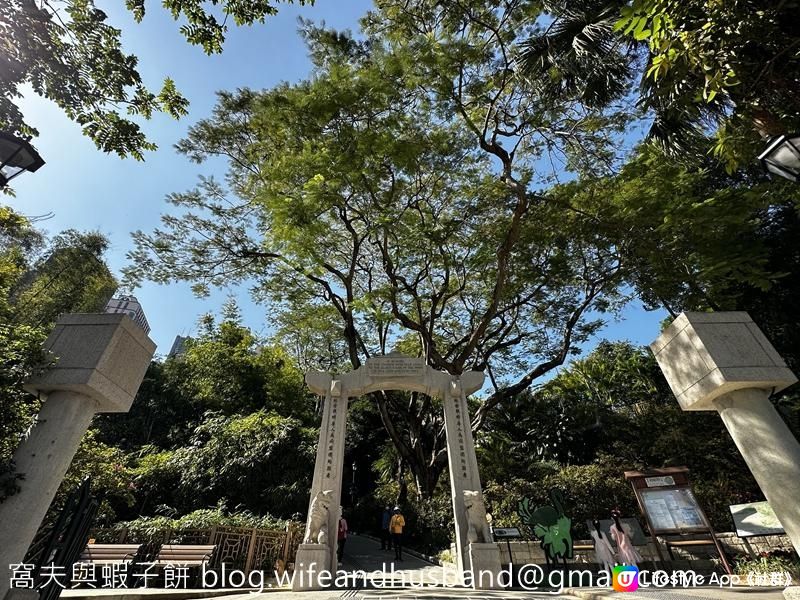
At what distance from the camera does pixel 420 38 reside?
955 centimetres

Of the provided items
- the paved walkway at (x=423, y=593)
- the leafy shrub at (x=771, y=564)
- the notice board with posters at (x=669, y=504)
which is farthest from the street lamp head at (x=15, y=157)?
the leafy shrub at (x=771, y=564)

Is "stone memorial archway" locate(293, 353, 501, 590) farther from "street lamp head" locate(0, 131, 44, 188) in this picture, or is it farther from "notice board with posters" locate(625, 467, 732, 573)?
"street lamp head" locate(0, 131, 44, 188)

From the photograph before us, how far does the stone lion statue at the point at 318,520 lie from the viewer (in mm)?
6730

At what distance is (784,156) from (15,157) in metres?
6.24

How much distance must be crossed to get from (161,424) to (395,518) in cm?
1396

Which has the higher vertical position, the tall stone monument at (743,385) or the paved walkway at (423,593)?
the tall stone monument at (743,385)

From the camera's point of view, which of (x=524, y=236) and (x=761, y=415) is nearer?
(x=761, y=415)

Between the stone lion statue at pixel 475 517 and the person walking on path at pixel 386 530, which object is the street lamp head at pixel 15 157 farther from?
the person walking on path at pixel 386 530

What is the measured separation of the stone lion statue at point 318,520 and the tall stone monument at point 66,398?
12.6ft

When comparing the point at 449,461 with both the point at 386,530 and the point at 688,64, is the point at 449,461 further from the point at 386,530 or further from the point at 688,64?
the point at 688,64

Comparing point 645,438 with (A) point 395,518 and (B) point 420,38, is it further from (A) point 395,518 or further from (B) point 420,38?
(B) point 420,38

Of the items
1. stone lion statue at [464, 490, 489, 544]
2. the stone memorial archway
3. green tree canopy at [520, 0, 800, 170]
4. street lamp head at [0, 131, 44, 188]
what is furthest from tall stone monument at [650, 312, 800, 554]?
street lamp head at [0, 131, 44, 188]

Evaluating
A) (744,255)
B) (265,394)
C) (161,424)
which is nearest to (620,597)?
(744,255)

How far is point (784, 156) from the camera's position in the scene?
324 centimetres
